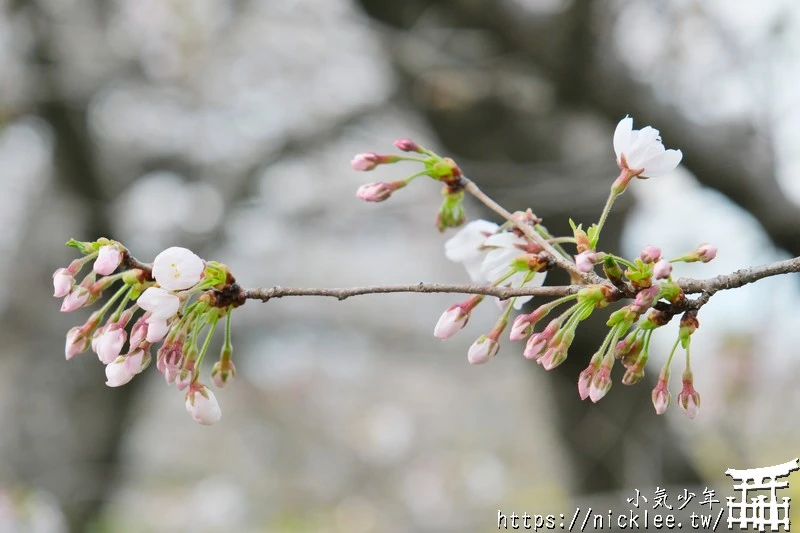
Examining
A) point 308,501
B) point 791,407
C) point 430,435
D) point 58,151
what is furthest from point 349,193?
point 430,435

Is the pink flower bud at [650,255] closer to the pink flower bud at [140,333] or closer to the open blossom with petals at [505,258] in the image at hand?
the open blossom with petals at [505,258]

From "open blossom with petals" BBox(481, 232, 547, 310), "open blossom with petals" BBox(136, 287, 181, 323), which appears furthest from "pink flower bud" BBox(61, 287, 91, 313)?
"open blossom with petals" BBox(481, 232, 547, 310)

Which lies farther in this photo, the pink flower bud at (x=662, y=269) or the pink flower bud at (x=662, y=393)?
the pink flower bud at (x=662, y=393)

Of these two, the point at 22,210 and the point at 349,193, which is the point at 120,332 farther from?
the point at 22,210

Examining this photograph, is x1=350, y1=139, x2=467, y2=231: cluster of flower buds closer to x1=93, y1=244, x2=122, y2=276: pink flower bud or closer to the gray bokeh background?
x1=93, y1=244, x2=122, y2=276: pink flower bud

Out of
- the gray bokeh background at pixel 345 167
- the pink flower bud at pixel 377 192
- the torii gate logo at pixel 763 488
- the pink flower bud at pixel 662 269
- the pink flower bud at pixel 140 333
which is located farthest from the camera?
the gray bokeh background at pixel 345 167

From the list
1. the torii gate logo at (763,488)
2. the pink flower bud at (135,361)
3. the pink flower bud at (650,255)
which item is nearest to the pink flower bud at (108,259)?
the pink flower bud at (135,361)

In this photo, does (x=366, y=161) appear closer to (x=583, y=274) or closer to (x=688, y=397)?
(x=583, y=274)

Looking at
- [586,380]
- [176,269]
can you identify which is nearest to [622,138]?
[586,380]
